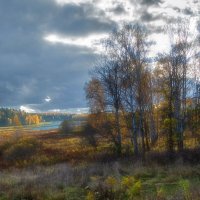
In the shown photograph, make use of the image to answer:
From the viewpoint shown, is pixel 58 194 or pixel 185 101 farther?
pixel 185 101

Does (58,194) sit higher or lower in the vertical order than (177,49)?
lower

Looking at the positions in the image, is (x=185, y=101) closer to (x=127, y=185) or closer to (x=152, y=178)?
(x=152, y=178)

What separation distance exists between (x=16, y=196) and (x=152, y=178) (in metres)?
5.94

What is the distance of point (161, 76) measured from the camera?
95.1 ft

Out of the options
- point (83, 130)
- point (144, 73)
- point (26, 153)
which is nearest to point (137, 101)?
point (144, 73)

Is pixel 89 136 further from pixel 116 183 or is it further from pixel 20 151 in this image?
pixel 116 183

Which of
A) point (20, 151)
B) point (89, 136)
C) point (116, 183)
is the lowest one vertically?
point (20, 151)

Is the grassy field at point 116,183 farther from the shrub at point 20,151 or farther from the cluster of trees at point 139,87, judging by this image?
the shrub at point 20,151

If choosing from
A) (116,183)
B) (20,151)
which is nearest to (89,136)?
(20,151)

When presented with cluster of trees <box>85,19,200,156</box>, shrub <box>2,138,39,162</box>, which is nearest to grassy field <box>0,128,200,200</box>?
cluster of trees <box>85,19,200,156</box>

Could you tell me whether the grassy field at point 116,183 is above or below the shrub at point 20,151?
above

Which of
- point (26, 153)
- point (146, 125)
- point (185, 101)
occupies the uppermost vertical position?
point (185, 101)

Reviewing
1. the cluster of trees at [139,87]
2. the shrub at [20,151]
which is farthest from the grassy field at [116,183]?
the shrub at [20,151]

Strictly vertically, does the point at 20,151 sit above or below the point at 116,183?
below
